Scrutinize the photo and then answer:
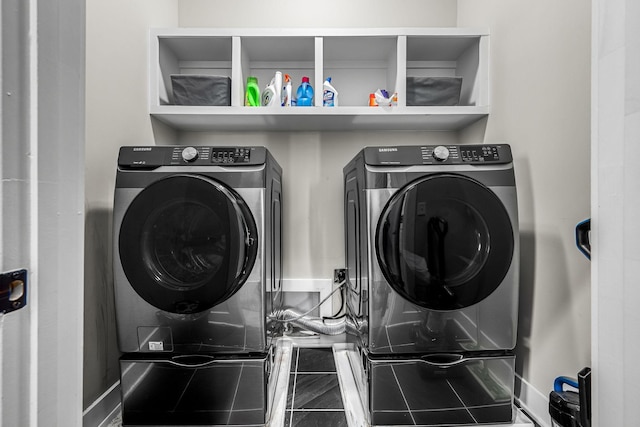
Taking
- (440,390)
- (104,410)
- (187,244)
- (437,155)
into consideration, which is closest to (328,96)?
(437,155)

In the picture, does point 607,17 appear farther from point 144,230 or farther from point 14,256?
point 144,230

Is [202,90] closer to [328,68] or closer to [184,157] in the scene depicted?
[184,157]

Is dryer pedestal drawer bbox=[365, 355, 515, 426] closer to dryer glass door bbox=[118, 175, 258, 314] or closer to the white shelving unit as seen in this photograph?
dryer glass door bbox=[118, 175, 258, 314]

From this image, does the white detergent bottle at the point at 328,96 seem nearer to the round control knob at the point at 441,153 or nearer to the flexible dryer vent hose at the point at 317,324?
the round control knob at the point at 441,153

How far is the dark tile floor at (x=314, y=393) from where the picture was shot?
4.16 feet

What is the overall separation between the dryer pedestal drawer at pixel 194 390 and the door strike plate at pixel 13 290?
81 centimetres

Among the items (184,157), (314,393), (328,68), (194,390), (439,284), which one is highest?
(328,68)

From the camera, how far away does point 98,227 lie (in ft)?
4.31

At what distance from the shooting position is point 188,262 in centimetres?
119

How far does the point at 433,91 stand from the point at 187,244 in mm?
1415

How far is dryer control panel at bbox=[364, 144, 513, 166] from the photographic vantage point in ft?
3.99

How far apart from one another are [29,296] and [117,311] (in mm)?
761

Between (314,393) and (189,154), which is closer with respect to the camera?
(189,154)

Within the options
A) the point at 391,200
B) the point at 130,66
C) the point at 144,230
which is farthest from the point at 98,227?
the point at 391,200
